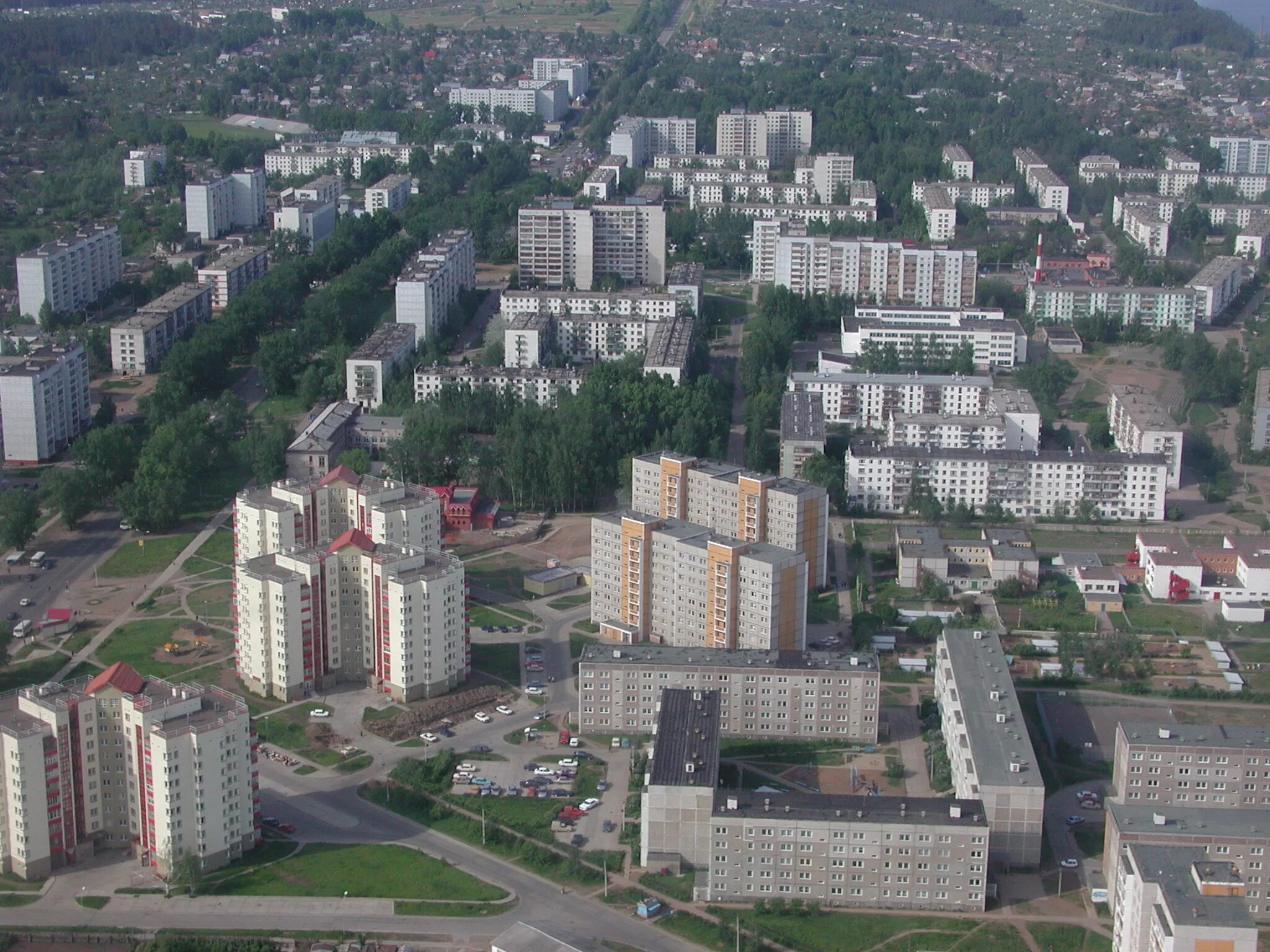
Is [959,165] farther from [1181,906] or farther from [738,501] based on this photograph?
[1181,906]

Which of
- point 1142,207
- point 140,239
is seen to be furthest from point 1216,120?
point 140,239

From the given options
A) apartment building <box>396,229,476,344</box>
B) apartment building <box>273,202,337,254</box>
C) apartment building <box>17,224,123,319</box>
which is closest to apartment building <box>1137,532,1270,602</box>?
apartment building <box>396,229,476,344</box>

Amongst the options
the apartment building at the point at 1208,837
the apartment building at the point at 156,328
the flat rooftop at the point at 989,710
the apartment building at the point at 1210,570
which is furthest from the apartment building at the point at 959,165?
the apartment building at the point at 1208,837

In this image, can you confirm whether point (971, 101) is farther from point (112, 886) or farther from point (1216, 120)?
point (112, 886)

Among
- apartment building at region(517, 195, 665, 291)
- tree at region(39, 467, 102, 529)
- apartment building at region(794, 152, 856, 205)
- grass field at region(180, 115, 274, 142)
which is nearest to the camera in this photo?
tree at region(39, 467, 102, 529)

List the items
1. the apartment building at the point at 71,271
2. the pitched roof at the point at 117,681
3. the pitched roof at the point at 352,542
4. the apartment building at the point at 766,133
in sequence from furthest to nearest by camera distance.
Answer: the apartment building at the point at 766,133, the apartment building at the point at 71,271, the pitched roof at the point at 352,542, the pitched roof at the point at 117,681

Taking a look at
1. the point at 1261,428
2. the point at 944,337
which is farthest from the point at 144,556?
the point at 1261,428

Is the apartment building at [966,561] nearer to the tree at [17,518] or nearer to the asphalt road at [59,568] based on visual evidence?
the asphalt road at [59,568]

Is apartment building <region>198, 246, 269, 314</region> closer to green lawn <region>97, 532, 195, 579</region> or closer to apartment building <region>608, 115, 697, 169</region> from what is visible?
green lawn <region>97, 532, 195, 579</region>
